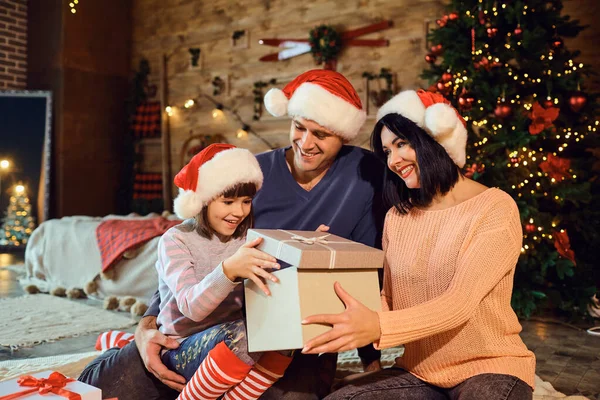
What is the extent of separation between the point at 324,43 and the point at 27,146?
365 cm

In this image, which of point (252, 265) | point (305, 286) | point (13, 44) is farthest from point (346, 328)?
point (13, 44)

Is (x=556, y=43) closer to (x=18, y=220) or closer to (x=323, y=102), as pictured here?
(x=323, y=102)

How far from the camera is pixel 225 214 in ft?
6.22

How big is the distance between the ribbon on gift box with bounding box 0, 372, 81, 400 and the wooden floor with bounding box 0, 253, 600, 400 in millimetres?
1618

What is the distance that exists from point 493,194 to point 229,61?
5.68m

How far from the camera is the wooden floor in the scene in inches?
102

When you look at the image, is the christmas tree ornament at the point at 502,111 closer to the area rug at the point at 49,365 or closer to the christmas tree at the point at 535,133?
the christmas tree at the point at 535,133

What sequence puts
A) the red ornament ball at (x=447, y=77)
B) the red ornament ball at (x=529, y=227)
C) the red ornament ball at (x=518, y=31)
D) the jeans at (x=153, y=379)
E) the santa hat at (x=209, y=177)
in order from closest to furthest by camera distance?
the jeans at (x=153, y=379)
the santa hat at (x=209, y=177)
the red ornament ball at (x=529, y=227)
the red ornament ball at (x=518, y=31)
the red ornament ball at (x=447, y=77)

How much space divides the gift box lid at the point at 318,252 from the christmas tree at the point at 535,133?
7.66 feet

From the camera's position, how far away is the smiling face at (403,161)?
5.31 feet

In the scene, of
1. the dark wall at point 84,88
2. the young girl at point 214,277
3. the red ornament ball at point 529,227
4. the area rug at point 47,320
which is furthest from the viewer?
the dark wall at point 84,88

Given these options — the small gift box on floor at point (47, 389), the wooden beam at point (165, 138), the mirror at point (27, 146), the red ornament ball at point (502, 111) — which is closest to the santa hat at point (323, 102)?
the small gift box on floor at point (47, 389)

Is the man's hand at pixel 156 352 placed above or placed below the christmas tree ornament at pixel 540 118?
below

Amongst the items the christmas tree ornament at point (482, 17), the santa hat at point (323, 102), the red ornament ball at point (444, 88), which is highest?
the christmas tree ornament at point (482, 17)
